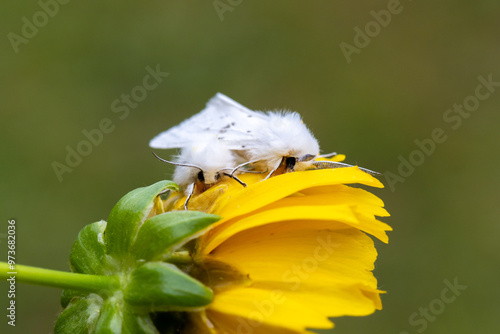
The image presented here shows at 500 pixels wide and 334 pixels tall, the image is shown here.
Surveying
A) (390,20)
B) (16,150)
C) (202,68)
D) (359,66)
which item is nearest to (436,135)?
(359,66)

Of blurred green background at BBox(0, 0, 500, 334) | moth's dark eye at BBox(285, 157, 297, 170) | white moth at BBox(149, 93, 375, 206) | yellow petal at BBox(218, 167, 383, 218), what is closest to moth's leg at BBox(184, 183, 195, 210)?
white moth at BBox(149, 93, 375, 206)

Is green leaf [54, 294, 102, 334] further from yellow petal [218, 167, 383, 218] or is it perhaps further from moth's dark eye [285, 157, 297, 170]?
moth's dark eye [285, 157, 297, 170]

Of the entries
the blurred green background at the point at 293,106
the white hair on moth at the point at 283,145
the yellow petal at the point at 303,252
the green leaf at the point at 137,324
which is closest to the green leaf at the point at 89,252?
the green leaf at the point at 137,324

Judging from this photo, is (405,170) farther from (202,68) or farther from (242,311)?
(242,311)

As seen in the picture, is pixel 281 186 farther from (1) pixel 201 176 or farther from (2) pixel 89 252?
(2) pixel 89 252

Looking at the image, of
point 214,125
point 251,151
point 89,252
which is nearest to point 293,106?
point 214,125
